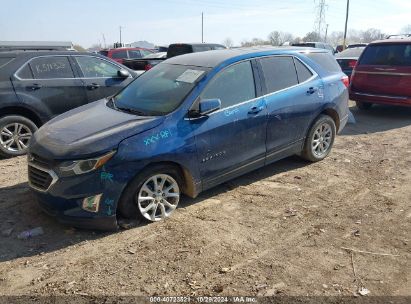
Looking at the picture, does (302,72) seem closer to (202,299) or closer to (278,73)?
(278,73)

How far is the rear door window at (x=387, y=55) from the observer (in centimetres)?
881

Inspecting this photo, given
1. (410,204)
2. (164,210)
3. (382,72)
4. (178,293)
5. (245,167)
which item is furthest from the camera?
(382,72)

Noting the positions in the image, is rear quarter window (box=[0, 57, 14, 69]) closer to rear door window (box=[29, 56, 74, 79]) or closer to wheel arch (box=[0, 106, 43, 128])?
rear door window (box=[29, 56, 74, 79])

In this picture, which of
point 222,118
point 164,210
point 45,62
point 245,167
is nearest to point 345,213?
point 245,167

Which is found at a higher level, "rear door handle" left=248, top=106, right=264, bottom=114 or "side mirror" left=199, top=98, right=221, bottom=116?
"side mirror" left=199, top=98, right=221, bottom=116

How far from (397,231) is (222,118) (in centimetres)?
215

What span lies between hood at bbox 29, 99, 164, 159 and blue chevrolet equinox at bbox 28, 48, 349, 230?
0.5 inches

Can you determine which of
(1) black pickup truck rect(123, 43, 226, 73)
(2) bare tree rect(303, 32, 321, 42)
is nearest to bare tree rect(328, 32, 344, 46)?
(2) bare tree rect(303, 32, 321, 42)

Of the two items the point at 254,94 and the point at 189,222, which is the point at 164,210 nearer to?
the point at 189,222

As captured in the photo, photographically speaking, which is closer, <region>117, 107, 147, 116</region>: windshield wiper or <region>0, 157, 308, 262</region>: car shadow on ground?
<region>0, 157, 308, 262</region>: car shadow on ground

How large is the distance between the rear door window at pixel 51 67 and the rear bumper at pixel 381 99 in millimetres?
6395

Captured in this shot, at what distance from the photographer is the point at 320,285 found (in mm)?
3160

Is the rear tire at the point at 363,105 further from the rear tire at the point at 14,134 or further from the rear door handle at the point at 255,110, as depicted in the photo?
the rear tire at the point at 14,134

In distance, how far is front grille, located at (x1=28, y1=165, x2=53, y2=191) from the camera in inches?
152
